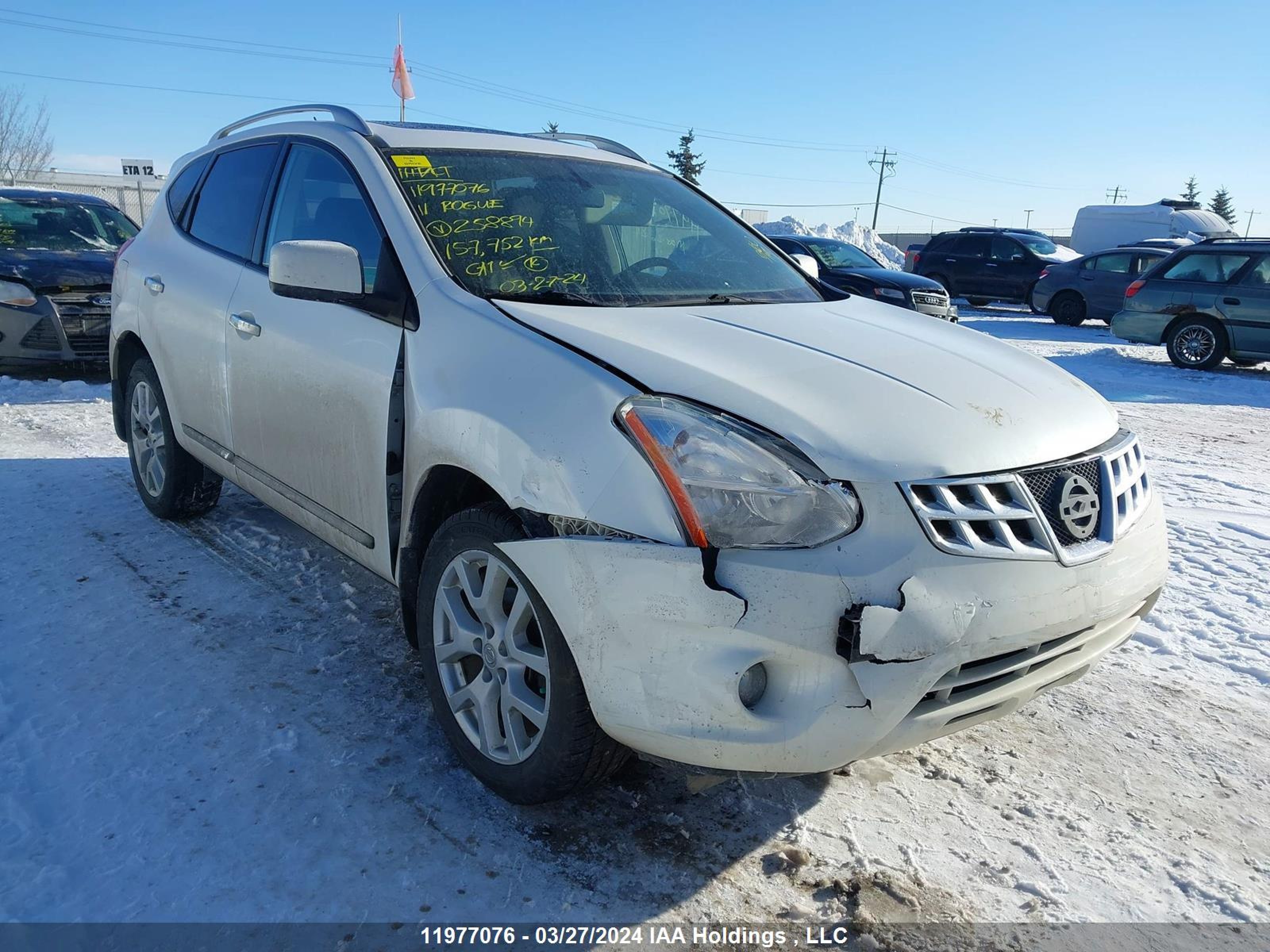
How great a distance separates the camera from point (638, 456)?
210 cm

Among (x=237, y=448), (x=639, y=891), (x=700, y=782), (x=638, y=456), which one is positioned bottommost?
(x=639, y=891)

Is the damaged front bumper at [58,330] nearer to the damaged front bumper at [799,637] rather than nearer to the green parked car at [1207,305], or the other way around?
the damaged front bumper at [799,637]

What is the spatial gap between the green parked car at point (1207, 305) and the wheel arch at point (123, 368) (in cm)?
1185

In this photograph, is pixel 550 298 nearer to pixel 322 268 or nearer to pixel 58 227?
pixel 322 268

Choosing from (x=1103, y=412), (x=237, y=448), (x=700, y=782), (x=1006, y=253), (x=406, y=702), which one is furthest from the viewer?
(x=1006, y=253)

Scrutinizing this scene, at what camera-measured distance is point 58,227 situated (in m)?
9.06

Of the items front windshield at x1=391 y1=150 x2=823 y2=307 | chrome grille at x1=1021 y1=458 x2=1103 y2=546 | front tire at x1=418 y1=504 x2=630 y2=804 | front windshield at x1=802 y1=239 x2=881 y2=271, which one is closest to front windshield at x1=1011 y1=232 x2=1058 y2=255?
front windshield at x1=802 y1=239 x2=881 y2=271

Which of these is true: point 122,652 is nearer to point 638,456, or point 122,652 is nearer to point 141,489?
point 141,489

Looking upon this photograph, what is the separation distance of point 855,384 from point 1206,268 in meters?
11.9

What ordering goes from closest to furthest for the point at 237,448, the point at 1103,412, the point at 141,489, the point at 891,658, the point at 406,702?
the point at 891,658 < the point at 1103,412 < the point at 406,702 < the point at 237,448 < the point at 141,489

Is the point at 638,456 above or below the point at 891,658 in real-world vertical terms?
above

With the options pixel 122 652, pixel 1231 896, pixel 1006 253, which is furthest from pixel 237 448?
pixel 1006 253

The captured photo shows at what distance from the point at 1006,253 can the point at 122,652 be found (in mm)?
20147

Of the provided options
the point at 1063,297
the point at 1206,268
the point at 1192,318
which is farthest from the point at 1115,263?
the point at 1192,318
